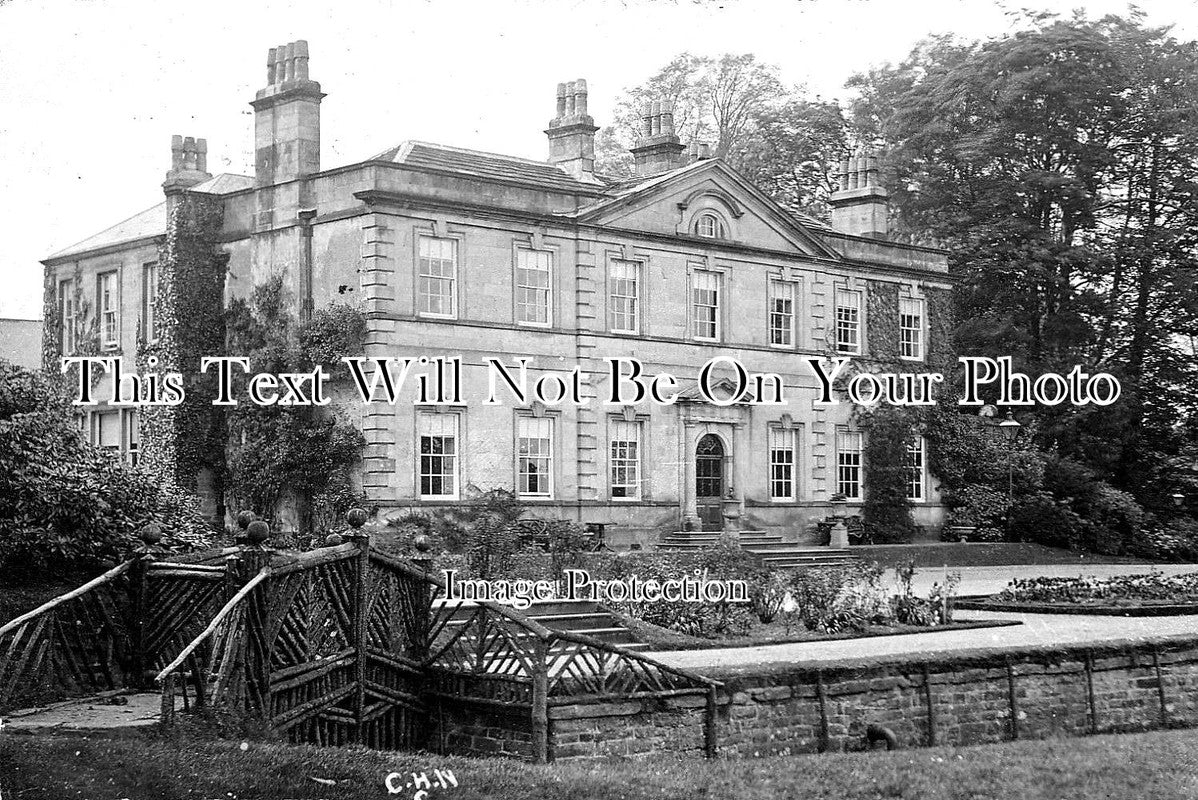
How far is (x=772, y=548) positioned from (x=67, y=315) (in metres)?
14.9

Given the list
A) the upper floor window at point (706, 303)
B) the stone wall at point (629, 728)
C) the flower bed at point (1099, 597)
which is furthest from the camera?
the upper floor window at point (706, 303)

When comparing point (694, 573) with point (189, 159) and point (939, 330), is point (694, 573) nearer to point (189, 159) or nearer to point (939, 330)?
point (939, 330)

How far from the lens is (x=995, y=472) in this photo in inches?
1473

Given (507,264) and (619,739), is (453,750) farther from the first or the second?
(507,264)

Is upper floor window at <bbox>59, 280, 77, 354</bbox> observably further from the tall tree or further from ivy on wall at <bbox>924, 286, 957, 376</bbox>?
ivy on wall at <bbox>924, 286, 957, 376</bbox>

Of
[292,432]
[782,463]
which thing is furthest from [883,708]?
[782,463]

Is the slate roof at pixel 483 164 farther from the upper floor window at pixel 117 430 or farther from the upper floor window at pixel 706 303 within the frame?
the upper floor window at pixel 117 430

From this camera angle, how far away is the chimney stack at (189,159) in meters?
31.4

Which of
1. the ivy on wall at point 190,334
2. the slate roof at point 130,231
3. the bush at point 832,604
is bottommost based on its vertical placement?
the bush at point 832,604

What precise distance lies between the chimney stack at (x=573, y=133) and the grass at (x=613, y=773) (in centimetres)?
1799

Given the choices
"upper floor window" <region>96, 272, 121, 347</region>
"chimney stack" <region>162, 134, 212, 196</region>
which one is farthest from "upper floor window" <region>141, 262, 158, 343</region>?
"chimney stack" <region>162, 134, 212, 196</region>

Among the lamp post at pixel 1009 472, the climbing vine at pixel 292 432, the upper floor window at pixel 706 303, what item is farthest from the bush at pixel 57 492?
the lamp post at pixel 1009 472

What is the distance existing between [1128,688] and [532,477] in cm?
1280

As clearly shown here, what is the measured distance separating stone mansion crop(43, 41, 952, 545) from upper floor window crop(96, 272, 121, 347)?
7cm
